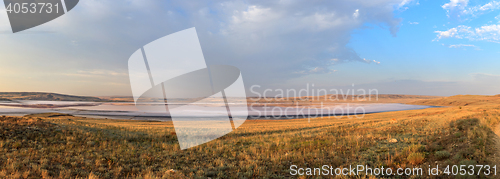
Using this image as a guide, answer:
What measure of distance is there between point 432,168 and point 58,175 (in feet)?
40.4

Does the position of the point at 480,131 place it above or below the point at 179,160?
above

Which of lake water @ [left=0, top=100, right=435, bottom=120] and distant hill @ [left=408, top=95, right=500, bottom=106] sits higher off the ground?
distant hill @ [left=408, top=95, right=500, bottom=106]

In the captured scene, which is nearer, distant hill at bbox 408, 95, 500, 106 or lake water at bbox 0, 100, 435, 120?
lake water at bbox 0, 100, 435, 120

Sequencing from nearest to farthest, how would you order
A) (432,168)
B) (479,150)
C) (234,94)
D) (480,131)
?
(432,168) → (479,150) → (480,131) → (234,94)

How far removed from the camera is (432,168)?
6.30 metres

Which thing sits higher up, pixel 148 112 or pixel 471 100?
pixel 471 100

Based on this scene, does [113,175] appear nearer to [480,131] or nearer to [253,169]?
[253,169]

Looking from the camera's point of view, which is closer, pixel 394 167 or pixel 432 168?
pixel 432 168

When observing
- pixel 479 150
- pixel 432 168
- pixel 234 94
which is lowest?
pixel 432 168

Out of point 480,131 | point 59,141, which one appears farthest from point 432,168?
point 59,141

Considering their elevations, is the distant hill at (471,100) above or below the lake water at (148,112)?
above

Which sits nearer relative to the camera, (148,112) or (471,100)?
(148,112)

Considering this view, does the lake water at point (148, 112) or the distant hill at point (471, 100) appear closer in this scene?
the lake water at point (148, 112)

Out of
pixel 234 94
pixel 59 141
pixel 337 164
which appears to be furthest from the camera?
pixel 234 94
